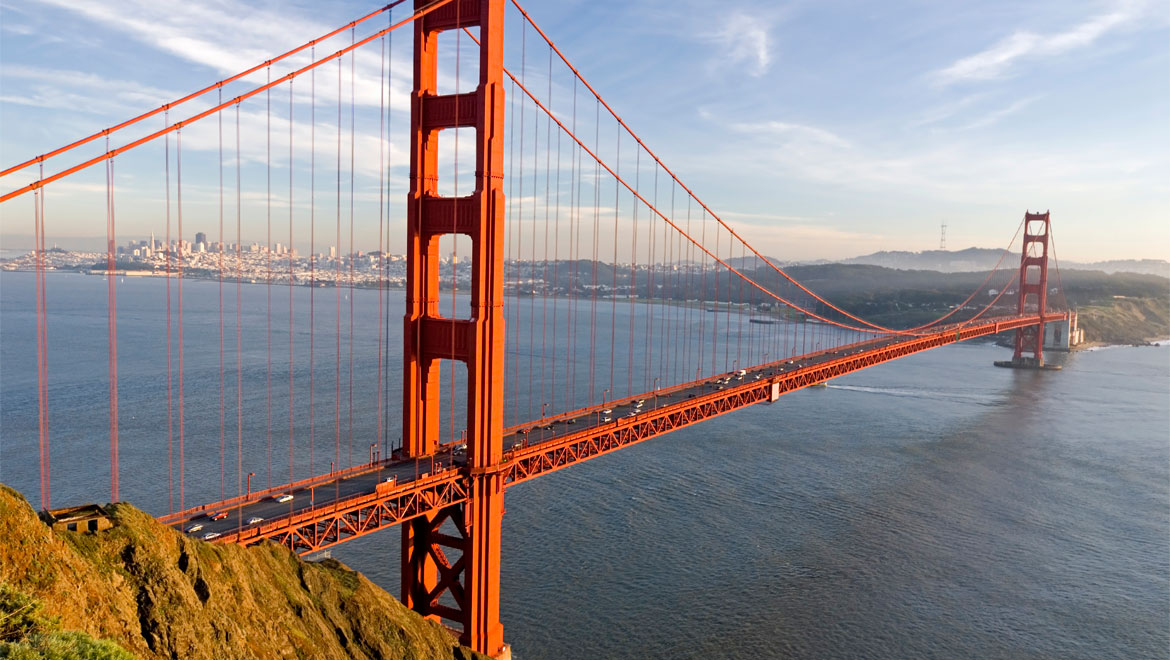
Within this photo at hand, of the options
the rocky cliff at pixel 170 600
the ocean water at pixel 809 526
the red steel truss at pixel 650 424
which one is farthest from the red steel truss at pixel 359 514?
the ocean water at pixel 809 526

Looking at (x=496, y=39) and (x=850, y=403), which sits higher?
(x=496, y=39)

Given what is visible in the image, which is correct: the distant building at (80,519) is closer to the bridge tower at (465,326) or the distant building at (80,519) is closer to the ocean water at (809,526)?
the bridge tower at (465,326)

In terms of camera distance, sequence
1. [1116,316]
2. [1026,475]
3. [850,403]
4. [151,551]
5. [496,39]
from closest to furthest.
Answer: [151,551] < [496,39] < [1026,475] < [850,403] < [1116,316]

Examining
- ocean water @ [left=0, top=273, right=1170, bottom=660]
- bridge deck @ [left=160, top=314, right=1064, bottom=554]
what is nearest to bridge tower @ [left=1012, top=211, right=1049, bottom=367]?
ocean water @ [left=0, top=273, right=1170, bottom=660]

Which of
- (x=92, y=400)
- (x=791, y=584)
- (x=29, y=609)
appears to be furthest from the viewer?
(x=92, y=400)

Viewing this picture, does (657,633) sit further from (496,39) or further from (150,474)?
(150,474)

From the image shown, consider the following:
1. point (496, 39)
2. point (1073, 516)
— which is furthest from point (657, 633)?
point (1073, 516)

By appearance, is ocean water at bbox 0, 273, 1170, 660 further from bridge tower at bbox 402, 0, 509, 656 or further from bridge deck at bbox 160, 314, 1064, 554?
bridge deck at bbox 160, 314, 1064, 554
